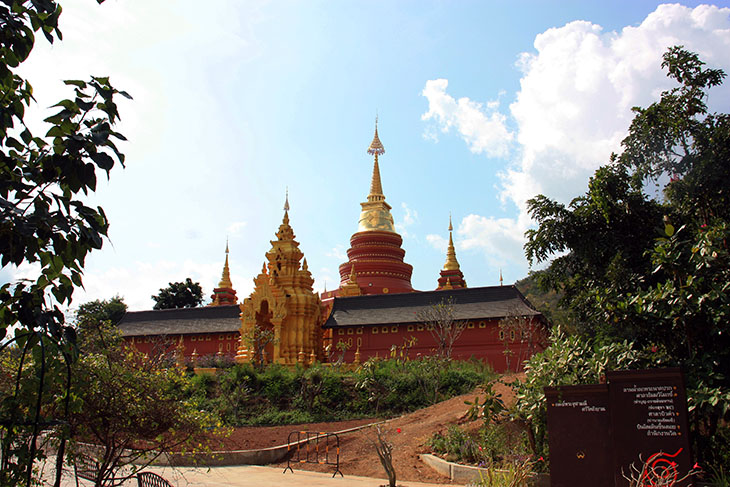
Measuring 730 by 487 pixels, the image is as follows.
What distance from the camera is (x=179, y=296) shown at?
60.3 m

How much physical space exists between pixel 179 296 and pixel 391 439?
47905 mm

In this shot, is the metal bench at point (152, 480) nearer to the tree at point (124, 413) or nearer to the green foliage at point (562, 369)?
the tree at point (124, 413)

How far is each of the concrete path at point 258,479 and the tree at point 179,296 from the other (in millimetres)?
47178

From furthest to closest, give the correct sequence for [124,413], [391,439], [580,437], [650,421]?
[391,439]
[580,437]
[650,421]
[124,413]

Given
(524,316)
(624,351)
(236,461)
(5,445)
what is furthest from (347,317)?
(5,445)

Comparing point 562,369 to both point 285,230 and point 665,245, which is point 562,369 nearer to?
point 665,245

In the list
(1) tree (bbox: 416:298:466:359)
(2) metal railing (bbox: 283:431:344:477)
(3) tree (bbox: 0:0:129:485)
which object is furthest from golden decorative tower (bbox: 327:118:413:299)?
(3) tree (bbox: 0:0:129:485)

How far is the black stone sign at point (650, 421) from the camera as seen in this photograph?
8.03 metres

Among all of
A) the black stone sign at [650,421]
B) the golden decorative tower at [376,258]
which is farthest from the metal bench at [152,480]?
the golden decorative tower at [376,258]

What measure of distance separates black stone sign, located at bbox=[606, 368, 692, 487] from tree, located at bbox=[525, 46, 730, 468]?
0.81 metres

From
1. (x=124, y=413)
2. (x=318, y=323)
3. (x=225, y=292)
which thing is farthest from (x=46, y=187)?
(x=225, y=292)

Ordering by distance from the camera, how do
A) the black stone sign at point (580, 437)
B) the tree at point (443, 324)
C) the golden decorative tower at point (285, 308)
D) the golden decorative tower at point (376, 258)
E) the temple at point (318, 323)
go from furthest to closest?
the golden decorative tower at point (376, 258) < the golden decorative tower at point (285, 308) < the temple at point (318, 323) < the tree at point (443, 324) < the black stone sign at point (580, 437)

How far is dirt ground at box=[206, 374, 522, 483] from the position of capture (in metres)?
13.5

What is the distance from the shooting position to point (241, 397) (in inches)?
936
